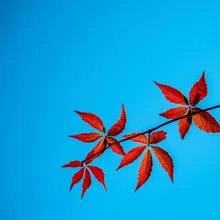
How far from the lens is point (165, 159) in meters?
0.76

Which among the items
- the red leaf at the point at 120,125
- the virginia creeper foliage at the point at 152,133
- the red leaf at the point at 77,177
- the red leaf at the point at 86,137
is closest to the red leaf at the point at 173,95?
the virginia creeper foliage at the point at 152,133

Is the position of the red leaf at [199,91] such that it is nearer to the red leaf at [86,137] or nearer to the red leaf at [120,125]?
the red leaf at [120,125]

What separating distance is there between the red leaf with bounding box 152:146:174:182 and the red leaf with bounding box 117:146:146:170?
45 mm

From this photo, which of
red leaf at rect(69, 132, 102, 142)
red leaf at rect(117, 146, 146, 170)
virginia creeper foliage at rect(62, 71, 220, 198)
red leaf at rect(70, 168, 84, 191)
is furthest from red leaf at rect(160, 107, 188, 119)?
red leaf at rect(70, 168, 84, 191)

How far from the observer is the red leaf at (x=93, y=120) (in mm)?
840

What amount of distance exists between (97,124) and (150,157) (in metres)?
0.19

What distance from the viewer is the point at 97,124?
84 cm

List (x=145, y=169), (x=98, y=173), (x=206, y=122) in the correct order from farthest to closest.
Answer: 1. (x=98, y=173)
2. (x=145, y=169)
3. (x=206, y=122)

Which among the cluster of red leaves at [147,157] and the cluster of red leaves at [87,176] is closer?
the cluster of red leaves at [147,157]

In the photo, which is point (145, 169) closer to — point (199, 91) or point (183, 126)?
point (183, 126)

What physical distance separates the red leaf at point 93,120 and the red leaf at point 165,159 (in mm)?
179

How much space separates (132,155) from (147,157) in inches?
1.8

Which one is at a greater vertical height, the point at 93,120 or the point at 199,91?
the point at 93,120

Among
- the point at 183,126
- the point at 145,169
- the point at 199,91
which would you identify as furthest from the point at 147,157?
the point at 199,91
